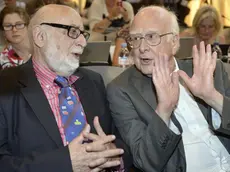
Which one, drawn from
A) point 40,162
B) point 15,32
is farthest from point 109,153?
point 15,32

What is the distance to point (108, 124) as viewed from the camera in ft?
6.53

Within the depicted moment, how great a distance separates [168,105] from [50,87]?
0.59 m

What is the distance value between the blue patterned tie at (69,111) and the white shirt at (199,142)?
451 mm

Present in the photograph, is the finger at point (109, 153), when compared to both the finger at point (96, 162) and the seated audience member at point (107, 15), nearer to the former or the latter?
the finger at point (96, 162)

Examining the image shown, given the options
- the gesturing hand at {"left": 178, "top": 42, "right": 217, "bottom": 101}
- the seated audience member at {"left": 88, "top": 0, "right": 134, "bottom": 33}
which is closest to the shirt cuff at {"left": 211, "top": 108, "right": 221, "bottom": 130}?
the gesturing hand at {"left": 178, "top": 42, "right": 217, "bottom": 101}

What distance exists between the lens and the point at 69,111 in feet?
6.16

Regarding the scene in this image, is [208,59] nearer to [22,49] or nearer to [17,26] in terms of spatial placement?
[22,49]

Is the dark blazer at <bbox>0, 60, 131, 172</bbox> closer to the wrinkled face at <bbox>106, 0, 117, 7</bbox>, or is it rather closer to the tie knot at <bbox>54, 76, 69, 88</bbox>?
the tie knot at <bbox>54, 76, 69, 88</bbox>

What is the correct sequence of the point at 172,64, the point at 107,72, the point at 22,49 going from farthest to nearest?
1. the point at 22,49
2. the point at 107,72
3. the point at 172,64

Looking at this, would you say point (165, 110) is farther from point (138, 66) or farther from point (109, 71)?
point (109, 71)

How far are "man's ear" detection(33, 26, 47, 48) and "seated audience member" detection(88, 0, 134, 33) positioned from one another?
→ 11.3ft

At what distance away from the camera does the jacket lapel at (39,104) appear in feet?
5.77

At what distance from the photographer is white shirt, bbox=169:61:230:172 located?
192 centimetres

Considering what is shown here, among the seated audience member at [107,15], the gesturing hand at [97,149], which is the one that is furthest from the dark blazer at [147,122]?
the seated audience member at [107,15]
